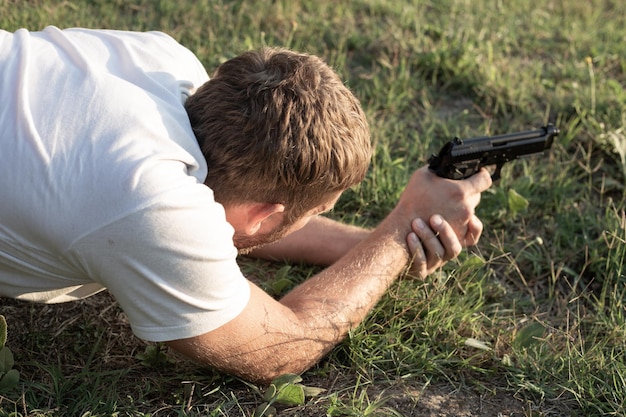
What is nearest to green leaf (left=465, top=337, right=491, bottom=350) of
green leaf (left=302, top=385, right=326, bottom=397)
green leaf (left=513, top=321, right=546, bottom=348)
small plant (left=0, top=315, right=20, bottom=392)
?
green leaf (left=513, top=321, right=546, bottom=348)

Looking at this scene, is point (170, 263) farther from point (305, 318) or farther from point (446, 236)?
point (446, 236)

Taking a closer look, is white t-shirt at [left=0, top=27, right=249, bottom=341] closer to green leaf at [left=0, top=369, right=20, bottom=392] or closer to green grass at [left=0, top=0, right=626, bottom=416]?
green leaf at [left=0, top=369, right=20, bottom=392]

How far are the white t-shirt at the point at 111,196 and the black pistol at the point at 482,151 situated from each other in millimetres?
996

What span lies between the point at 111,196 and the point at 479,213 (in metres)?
2.01

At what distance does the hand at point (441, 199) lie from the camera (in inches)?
112

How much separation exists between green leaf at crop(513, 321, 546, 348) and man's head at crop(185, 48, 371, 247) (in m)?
0.91

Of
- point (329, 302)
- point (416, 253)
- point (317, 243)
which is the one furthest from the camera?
point (317, 243)

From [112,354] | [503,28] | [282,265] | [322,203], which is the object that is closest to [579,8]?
[503,28]

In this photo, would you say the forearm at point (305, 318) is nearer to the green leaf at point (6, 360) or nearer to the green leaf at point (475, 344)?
the green leaf at point (475, 344)

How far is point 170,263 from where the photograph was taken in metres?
1.97

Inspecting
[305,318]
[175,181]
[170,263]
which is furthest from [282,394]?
[175,181]

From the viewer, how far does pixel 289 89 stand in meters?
2.21

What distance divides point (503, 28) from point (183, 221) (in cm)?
342

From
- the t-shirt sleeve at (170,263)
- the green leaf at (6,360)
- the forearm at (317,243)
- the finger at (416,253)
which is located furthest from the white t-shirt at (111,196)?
the forearm at (317,243)
